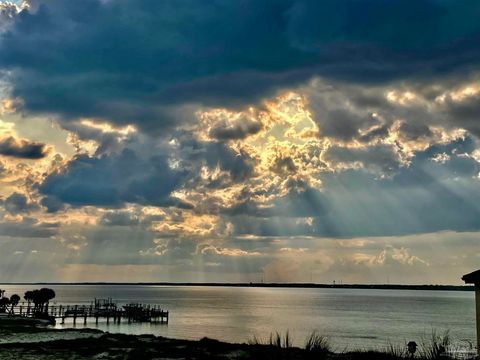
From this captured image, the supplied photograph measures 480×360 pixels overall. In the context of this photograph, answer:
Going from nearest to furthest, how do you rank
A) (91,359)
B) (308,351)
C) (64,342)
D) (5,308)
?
1. (308,351)
2. (91,359)
3. (64,342)
4. (5,308)

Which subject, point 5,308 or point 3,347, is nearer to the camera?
point 3,347

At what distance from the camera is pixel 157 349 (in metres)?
30.8

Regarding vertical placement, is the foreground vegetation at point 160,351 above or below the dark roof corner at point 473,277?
below

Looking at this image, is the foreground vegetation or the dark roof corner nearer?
the dark roof corner

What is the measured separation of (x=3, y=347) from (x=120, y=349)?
685 cm

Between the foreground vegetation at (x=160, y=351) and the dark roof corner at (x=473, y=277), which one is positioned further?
the foreground vegetation at (x=160, y=351)

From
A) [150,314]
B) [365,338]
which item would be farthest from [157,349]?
[150,314]

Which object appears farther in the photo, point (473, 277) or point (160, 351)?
point (160, 351)

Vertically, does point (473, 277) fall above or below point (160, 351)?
above

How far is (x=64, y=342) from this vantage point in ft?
113

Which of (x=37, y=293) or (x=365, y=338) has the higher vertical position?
(x=37, y=293)

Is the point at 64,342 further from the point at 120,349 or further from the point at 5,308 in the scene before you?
the point at 5,308

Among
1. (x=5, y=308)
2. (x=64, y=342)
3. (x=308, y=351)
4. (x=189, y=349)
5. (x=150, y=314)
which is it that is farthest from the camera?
(x=150, y=314)

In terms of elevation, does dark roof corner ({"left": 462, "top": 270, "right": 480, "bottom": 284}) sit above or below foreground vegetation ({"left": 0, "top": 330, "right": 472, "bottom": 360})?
above
